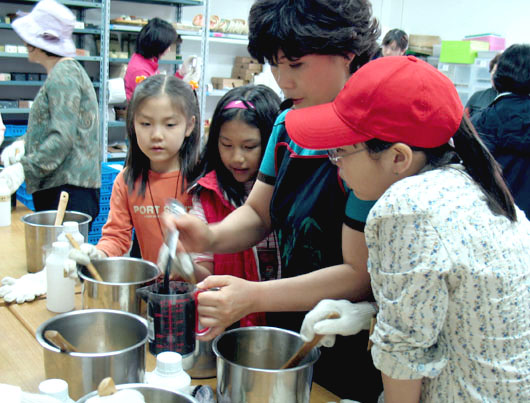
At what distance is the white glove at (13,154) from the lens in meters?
2.30

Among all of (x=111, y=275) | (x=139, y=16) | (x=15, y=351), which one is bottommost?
(x=15, y=351)

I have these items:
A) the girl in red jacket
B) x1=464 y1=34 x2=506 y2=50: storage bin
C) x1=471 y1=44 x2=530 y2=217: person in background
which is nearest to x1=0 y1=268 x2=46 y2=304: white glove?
the girl in red jacket

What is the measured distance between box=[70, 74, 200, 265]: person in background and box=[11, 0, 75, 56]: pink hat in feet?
2.75

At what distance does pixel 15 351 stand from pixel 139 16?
15.5ft

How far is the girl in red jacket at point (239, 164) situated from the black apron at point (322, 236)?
1.10 ft

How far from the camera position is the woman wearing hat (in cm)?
223

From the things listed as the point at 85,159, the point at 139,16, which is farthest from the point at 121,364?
the point at 139,16

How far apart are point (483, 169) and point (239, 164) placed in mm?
838

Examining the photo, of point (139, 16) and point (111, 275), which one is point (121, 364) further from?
point (139, 16)

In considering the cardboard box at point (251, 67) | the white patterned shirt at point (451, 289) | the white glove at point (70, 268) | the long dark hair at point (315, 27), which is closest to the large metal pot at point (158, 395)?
the white patterned shirt at point (451, 289)

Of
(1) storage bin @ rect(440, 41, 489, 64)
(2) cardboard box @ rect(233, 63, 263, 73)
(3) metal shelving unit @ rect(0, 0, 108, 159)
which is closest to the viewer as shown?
(3) metal shelving unit @ rect(0, 0, 108, 159)

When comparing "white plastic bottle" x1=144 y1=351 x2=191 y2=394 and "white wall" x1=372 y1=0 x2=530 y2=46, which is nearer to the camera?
"white plastic bottle" x1=144 y1=351 x2=191 y2=394

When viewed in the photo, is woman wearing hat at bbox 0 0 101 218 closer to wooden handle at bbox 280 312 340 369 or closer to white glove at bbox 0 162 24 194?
white glove at bbox 0 162 24 194

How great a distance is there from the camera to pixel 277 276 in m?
1.53
